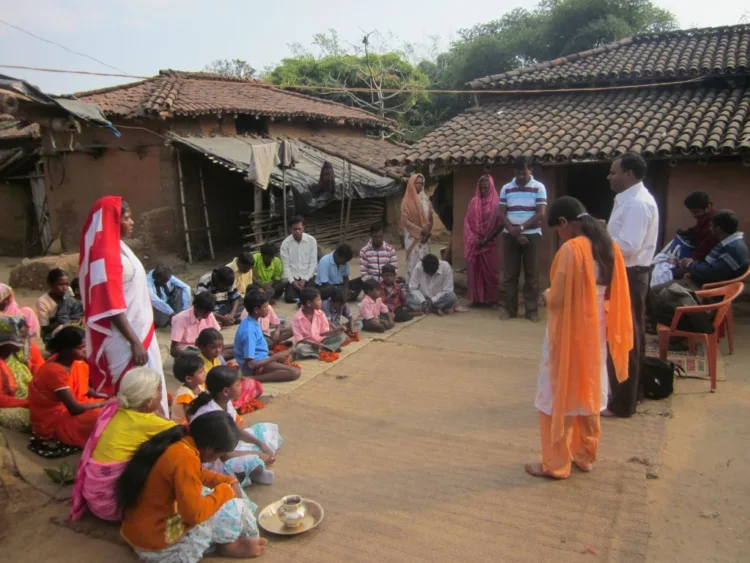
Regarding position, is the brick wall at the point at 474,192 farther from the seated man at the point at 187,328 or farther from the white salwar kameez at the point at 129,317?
the white salwar kameez at the point at 129,317

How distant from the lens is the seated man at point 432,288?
812 cm

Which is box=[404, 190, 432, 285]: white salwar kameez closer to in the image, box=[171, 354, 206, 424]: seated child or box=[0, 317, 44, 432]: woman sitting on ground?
box=[171, 354, 206, 424]: seated child

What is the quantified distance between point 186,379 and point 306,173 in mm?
9490

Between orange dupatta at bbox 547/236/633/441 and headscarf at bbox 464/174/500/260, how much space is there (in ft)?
16.0

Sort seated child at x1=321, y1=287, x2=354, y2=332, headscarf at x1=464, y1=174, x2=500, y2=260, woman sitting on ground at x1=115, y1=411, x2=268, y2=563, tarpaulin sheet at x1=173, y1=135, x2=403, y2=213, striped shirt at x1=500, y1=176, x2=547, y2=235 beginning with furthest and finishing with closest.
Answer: tarpaulin sheet at x1=173, y1=135, x2=403, y2=213 → headscarf at x1=464, y1=174, x2=500, y2=260 → striped shirt at x1=500, y1=176, x2=547, y2=235 → seated child at x1=321, y1=287, x2=354, y2=332 → woman sitting on ground at x1=115, y1=411, x2=268, y2=563

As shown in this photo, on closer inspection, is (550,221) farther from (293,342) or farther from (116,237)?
(293,342)

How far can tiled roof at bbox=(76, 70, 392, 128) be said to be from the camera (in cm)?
1201

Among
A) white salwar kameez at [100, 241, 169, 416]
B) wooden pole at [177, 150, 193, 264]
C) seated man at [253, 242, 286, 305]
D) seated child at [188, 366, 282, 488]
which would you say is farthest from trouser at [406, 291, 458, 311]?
wooden pole at [177, 150, 193, 264]

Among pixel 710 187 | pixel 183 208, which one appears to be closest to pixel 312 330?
pixel 710 187

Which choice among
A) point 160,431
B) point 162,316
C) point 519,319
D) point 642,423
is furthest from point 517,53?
point 160,431

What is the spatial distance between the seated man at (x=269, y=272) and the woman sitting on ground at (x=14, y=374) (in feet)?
14.5

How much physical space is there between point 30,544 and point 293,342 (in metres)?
3.45

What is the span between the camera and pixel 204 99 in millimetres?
13336

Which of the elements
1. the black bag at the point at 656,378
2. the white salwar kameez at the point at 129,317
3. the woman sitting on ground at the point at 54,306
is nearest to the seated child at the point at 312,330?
the woman sitting on ground at the point at 54,306
